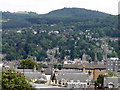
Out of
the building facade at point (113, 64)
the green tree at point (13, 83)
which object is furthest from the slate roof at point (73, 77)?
the building facade at point (113, 64)

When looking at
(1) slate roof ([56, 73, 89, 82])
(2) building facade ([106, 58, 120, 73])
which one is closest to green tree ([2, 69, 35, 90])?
(1) slate roof ([56, 73, 89, 82])

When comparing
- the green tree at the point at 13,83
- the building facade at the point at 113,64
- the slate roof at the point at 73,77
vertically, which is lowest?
the building facade at the point at 113,64

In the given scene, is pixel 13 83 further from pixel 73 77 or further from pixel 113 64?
pixel 113 64

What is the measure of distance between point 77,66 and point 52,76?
103ft

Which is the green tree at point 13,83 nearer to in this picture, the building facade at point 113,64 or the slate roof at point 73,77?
the slate roof at point 73,77

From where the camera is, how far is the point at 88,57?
175000mm

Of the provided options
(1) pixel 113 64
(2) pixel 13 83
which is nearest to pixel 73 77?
(2) pixel 13 83

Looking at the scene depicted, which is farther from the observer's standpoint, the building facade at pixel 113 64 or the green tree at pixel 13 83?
the building facade at pixel 113 64

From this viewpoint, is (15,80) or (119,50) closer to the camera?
(15,80)

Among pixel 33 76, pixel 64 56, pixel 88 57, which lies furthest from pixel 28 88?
pixel 64 56

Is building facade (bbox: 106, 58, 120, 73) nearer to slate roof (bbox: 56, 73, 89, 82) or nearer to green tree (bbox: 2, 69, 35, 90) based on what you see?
slate roof (bbox: 56, 73, 89, 82)

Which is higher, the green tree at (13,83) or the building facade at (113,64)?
the green tree at (13,83)

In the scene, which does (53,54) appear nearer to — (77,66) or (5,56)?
(5,56)

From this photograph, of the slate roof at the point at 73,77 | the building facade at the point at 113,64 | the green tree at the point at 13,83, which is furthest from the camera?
the building facade at the point at 113,64
